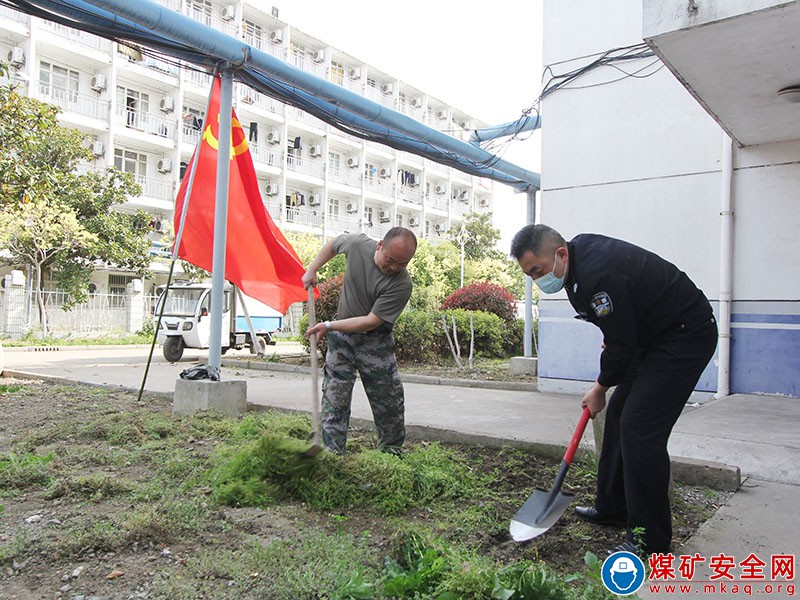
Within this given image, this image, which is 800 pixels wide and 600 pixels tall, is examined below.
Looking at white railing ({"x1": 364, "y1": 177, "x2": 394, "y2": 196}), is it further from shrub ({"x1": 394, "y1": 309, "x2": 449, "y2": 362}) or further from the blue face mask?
the blue face mask

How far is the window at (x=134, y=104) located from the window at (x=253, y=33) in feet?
23.9

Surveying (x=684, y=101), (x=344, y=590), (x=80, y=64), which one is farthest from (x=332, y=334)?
(x=80, y=64)

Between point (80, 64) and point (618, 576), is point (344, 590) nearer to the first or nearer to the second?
point (618, 576)

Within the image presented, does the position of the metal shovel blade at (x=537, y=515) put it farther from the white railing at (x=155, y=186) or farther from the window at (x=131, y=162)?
the window at (x=131, y=162)

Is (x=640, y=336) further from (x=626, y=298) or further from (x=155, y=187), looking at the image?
(x=155, y=187)

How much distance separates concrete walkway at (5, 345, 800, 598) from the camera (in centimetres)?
289

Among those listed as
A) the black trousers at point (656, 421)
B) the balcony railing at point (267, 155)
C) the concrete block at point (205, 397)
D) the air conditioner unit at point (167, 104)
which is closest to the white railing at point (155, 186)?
the air conditioner unit at point (167, 104)

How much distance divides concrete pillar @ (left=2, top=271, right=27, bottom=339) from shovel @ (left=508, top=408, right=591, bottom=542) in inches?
870

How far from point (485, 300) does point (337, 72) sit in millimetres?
28673

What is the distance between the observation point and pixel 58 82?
2558 centimetres

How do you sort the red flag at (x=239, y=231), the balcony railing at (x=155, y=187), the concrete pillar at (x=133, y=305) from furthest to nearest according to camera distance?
the balcony railing at (x=155, y=187) → the concrete pillar at (x=133, y=305) → the red flag at (x=239, y=231)

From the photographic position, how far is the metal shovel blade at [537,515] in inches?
110

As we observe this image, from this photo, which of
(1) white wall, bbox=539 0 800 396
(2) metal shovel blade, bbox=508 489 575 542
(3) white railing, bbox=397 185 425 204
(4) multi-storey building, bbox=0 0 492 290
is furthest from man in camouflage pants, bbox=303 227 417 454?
(3) white railing, bbox=397 185 425 204

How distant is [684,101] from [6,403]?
8.35 meters
